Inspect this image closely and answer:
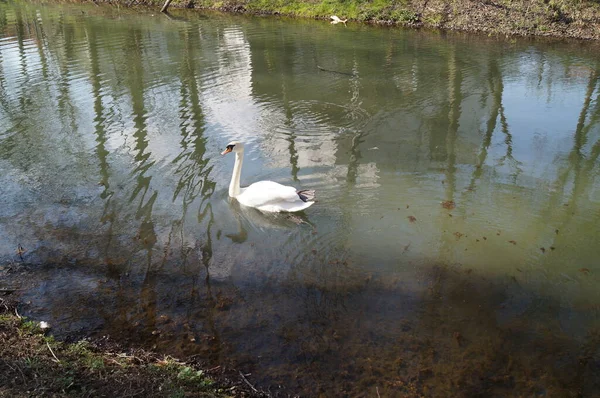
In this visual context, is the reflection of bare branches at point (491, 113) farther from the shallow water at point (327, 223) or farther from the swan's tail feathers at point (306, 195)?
the swan's tail feathers at point (306, 195)

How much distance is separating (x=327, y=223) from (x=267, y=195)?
3.30ft

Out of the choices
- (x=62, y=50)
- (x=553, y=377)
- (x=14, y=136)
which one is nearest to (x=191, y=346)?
(x=553, y=377)

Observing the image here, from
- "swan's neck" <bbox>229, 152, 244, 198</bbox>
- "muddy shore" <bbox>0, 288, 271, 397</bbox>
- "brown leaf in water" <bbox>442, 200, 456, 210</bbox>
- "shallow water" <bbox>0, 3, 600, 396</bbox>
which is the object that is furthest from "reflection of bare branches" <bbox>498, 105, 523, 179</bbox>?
"muddy shore" <bbox>0, 288, 271, 397</bbox>

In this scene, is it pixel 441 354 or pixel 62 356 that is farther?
pixel 441 354

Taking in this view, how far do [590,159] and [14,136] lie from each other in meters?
11.6

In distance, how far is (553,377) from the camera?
490cm

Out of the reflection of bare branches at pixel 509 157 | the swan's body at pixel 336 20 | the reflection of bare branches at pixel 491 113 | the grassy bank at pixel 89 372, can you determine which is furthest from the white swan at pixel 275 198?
the swan's body at pixel 336 20

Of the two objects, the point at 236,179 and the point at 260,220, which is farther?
the point at 236,179

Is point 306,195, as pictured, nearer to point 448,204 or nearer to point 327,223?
point 327,223

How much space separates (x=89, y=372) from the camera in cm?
436

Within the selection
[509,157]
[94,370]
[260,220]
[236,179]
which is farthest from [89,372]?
[509,157]

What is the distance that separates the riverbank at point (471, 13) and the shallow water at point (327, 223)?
6.82 meters

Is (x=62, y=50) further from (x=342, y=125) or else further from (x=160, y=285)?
(x=160, y=285)

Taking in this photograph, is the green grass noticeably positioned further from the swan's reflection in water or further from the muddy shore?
the swan's reflection in water
